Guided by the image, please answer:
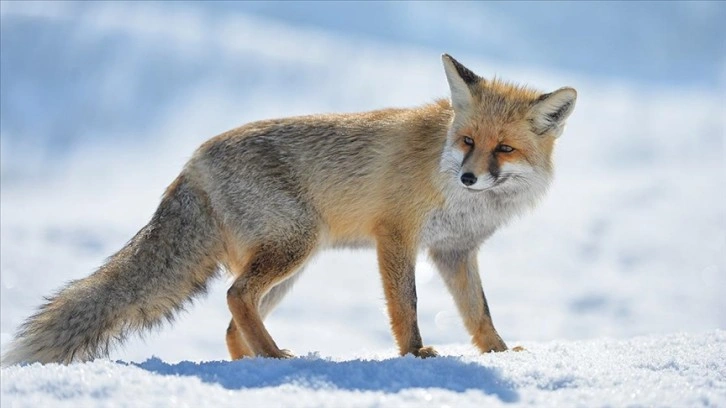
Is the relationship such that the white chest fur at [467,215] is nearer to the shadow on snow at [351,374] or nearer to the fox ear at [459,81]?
the fox ear at [459,81]

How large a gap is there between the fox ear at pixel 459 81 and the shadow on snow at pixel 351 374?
63.7 inches

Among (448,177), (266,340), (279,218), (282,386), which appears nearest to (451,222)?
(448,177)

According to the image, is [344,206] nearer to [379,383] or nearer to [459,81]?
[459,81]

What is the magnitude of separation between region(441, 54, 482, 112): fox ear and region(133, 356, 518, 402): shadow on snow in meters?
1.62

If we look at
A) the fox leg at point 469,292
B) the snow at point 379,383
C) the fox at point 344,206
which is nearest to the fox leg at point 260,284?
the fox at point 344,206

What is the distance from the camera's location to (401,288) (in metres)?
4.03

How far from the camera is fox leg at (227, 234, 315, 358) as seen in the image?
387 cm

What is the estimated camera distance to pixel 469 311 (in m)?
4.45

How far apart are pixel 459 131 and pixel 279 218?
1.09 m

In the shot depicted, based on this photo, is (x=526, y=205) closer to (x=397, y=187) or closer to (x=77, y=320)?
(x=397, y=187)

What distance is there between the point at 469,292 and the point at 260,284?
1299mm

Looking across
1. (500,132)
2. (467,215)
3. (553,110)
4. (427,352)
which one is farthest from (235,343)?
(553,110)

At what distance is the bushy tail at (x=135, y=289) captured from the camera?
3.50m

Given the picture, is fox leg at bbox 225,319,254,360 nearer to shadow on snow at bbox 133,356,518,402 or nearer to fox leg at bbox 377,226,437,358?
fox leg at bbox 377,226,437,358
